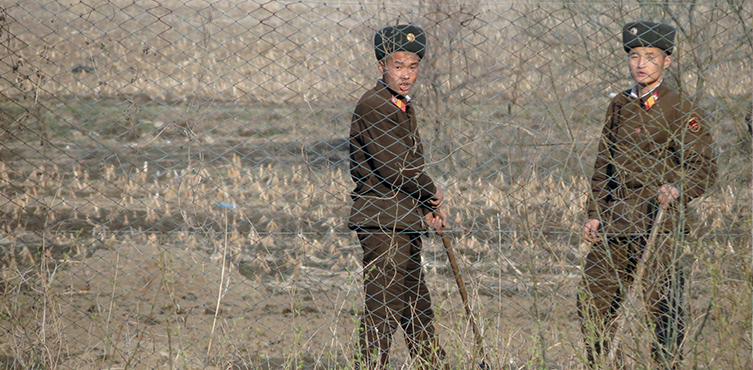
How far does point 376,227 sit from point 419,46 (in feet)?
2.89

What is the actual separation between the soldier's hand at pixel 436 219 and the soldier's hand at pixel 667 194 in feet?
3.20

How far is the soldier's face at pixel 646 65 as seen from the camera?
319 cm

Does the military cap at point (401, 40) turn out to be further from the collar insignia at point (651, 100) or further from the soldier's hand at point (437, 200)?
the collar insignia at point (651, 100)

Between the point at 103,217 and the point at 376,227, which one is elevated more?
the point at 376,227

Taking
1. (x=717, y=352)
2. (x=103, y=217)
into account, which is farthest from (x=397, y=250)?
(x=103, y=217)

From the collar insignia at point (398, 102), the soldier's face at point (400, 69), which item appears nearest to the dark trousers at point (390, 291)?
the collar insignia at point (398, 102)

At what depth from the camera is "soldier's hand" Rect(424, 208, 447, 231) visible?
3295 millimetres

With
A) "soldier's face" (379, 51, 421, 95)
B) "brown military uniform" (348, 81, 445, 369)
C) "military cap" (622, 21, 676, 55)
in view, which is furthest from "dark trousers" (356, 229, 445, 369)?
"military cap" (622, 21, 676, 55)

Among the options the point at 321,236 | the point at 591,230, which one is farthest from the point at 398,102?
the point at 321,236

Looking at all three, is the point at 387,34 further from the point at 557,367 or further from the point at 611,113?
the point at 557,367

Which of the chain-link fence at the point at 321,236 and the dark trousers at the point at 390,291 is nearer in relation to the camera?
the chain-link fence at the point at 321,236

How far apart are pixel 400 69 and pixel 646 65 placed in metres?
1.15

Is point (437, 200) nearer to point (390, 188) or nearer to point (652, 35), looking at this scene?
point (390, 188)

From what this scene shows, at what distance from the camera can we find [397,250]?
324cm
